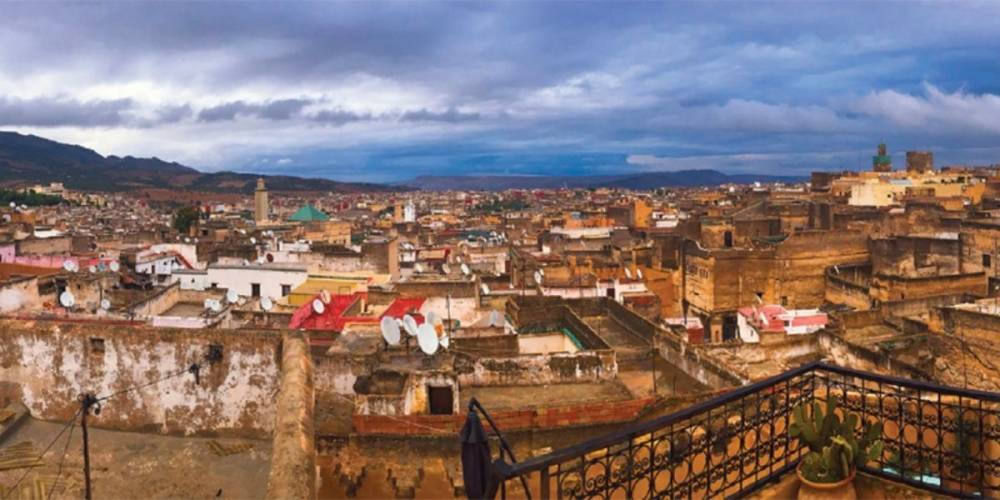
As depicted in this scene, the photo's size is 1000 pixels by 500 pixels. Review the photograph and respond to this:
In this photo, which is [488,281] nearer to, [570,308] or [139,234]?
[570,308]

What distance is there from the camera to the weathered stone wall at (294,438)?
562cm

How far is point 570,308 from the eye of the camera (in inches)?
830

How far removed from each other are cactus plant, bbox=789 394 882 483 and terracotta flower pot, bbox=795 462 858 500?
0.09 ft

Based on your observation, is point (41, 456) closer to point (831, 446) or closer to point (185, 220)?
point (831, 446)

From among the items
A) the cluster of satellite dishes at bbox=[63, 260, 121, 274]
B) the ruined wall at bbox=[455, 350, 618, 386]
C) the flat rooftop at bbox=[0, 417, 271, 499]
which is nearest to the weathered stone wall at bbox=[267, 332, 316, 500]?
the flat rooftop at bbox=[0, 417, 271, 499]

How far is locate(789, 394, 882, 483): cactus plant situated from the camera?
5566 mm

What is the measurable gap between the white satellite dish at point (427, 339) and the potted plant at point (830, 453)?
27.3 feet

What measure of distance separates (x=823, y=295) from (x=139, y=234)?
131 feet

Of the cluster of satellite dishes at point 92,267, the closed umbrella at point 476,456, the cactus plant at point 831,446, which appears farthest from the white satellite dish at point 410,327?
the cluster of satellite dishes at point 92,267

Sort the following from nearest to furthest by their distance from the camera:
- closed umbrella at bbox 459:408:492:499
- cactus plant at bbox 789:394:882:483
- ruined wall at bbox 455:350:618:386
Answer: closed umbrella at bbox 459:408:492:499 < cactus plant at bbox 789:394:882:483 < ruined wall at bbox 455:350:618:386

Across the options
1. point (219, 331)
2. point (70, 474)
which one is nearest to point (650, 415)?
point (219, 331)

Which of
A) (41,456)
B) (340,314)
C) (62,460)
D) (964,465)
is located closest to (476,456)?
(964,465)

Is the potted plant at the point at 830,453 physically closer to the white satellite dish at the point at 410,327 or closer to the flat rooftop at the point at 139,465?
the flat rooftop at the point at 139,465

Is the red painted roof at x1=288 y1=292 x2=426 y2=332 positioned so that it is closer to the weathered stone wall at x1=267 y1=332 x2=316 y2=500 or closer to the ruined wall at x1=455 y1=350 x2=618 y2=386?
the ruined wall at x1=455 y1=350 x2=618 y2=386
